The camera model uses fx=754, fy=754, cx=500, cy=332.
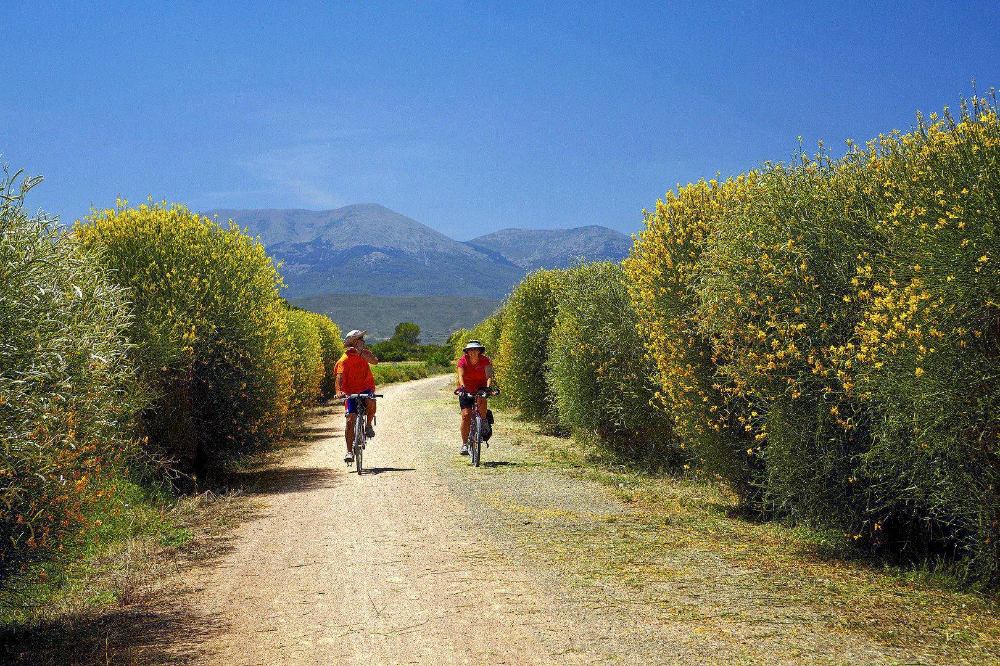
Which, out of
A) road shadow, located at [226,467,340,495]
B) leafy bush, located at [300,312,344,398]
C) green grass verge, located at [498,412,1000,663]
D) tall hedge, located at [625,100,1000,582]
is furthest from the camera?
leafy bush, located at [300,312,344,398]

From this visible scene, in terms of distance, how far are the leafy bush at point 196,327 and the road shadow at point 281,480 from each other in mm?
758

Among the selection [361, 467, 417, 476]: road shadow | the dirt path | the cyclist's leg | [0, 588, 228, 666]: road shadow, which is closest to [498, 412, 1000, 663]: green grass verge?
the dirt path

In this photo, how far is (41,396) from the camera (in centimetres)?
512

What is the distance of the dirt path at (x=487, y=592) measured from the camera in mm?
5086

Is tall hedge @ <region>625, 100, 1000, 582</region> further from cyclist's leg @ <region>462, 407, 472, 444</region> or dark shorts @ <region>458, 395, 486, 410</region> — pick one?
cyclist's leg @ <region>462, 407, 472, 444</region>

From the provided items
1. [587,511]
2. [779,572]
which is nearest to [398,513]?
[587,511]

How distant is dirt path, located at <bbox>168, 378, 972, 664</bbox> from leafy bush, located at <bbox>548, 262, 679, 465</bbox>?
2.55 metres

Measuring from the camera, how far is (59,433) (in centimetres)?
505

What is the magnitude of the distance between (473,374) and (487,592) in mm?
8184

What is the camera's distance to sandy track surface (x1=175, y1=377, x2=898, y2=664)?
16.7 ft

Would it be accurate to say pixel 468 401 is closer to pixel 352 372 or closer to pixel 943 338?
pixel 352 372

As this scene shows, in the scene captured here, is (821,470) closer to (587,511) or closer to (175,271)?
(587,511)

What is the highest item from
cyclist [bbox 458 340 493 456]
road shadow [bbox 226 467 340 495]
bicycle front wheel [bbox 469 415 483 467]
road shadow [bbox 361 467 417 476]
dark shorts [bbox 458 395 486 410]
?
cyclist [bbox 458 340 493 456]

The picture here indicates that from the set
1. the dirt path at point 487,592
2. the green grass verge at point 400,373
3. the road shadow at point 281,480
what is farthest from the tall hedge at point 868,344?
the green grass verge at point 400,373
